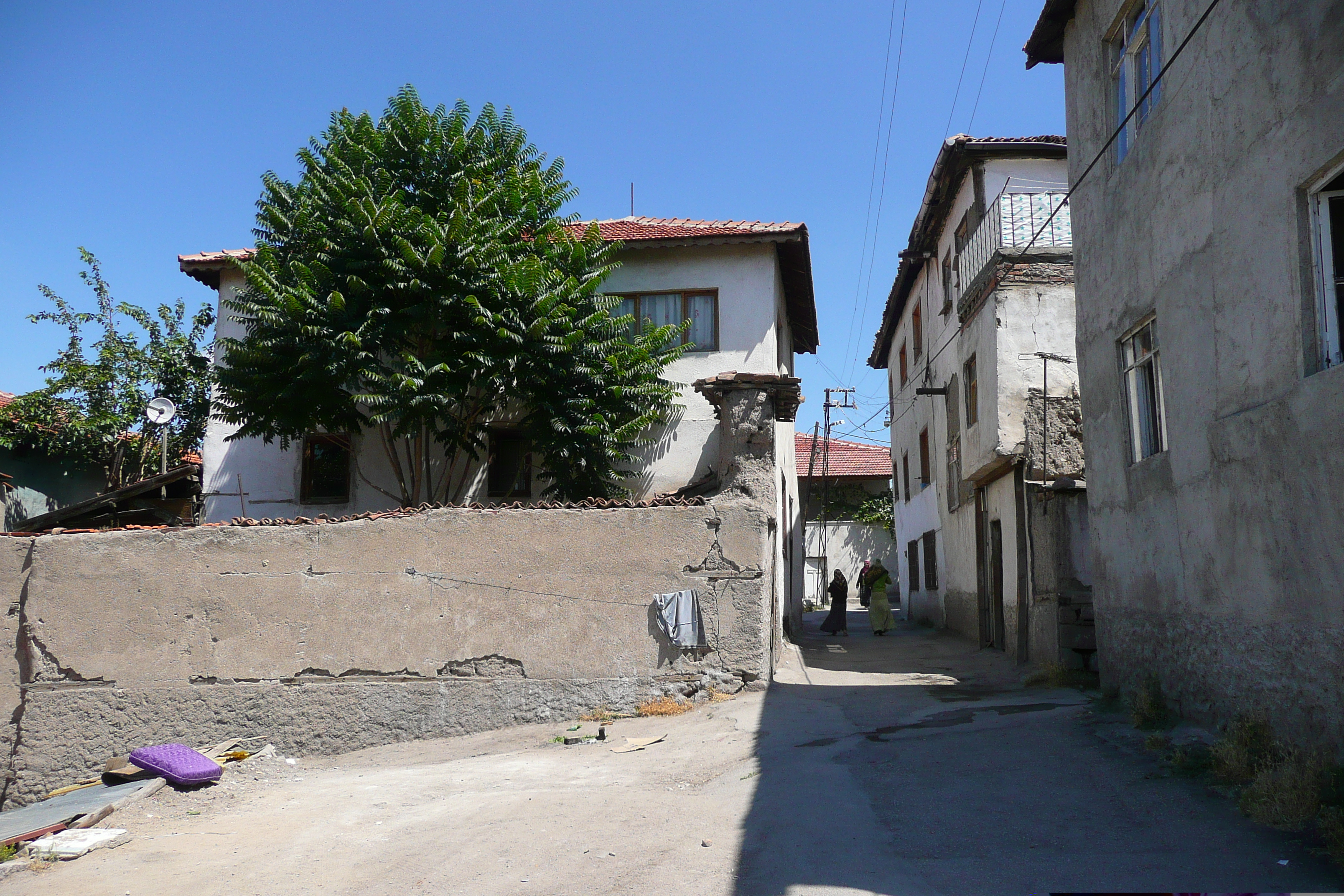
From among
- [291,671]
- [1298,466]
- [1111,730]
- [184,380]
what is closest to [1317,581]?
[1298,466]

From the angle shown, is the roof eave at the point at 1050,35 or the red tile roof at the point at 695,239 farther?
the red tile roof at the point at 695,239

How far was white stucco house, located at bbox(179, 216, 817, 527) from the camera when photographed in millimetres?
14906

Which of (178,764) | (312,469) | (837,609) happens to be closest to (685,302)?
(312,469)

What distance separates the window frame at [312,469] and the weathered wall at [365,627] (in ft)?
18.7

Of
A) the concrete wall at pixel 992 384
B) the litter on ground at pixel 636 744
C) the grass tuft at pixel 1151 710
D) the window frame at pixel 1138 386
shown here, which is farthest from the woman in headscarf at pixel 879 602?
the litter on ground at pixel 636 744

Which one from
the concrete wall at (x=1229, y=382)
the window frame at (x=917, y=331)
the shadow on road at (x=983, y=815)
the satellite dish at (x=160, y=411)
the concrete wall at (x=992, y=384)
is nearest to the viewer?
the shadow on road at (x=983, y=815)

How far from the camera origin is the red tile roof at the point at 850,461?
34.8 metres

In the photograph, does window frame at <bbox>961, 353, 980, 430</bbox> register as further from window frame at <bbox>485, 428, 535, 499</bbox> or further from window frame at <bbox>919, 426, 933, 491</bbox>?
window frame at <bbox>485, 428, 535, 499</bbox>

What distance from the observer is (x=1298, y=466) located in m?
5.54

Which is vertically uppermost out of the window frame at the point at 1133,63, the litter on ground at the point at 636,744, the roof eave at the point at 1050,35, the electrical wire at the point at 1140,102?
the roof eave at the point at 1050,35

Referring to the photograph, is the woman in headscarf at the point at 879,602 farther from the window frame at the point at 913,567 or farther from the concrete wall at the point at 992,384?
the window frame at the point at 913,567

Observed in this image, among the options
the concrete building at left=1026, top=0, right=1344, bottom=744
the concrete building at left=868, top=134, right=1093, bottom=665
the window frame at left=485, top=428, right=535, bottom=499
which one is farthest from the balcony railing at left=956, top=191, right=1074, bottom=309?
the window frame at left=485, top=428, right=535, bottom=499

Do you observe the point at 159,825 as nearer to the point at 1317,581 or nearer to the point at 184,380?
the point at 1317,581

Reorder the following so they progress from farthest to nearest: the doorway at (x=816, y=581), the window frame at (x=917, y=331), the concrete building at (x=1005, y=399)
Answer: the doorway at (x=816, y=581)
the window frame at (x=917, y=331)
the concrete building at (x=1005, y=399)
